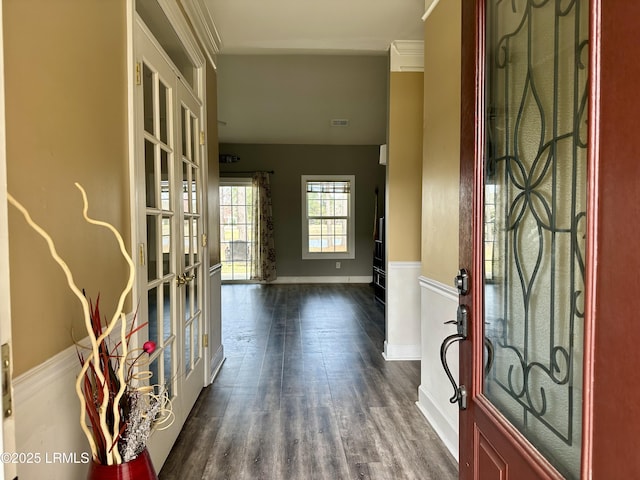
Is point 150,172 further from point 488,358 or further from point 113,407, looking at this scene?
point 488,358

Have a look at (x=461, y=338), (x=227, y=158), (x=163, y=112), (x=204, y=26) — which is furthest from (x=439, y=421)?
(x=227, y=158)

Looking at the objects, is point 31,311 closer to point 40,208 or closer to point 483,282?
point 40,208

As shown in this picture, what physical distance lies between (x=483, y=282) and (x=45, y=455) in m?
1.24

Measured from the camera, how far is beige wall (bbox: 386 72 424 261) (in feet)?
10.9

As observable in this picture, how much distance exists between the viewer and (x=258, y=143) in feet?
24.8

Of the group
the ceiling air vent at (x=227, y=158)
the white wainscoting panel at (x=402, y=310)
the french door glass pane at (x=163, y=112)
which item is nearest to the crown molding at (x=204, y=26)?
the french door glass pane at (x=163, y=112)

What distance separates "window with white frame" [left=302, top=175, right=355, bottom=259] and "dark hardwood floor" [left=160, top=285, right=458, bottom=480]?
11.8 feet

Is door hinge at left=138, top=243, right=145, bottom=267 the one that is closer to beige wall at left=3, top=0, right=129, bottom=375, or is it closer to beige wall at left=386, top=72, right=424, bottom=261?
beige wall at left=3, top=0, right=129, bottom=375

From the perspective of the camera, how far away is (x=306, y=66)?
498 cm

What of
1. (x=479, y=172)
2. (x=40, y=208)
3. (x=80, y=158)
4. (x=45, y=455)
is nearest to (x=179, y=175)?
(x=80, y=158)

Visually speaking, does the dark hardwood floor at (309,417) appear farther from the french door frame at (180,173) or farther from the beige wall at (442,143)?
the beige wall at (442,143)

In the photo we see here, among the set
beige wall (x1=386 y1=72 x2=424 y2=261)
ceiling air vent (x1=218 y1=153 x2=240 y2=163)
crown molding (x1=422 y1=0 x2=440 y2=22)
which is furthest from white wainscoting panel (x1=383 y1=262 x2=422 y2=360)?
ceiling air vent (x1=218 y1=153 x2=240 y2=163)

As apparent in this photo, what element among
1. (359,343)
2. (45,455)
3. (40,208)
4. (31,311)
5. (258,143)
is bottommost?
(359,343)

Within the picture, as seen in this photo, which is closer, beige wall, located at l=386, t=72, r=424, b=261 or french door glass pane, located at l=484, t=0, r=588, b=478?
french door glass pane, located at l=484, t=0, r=588, b=478
